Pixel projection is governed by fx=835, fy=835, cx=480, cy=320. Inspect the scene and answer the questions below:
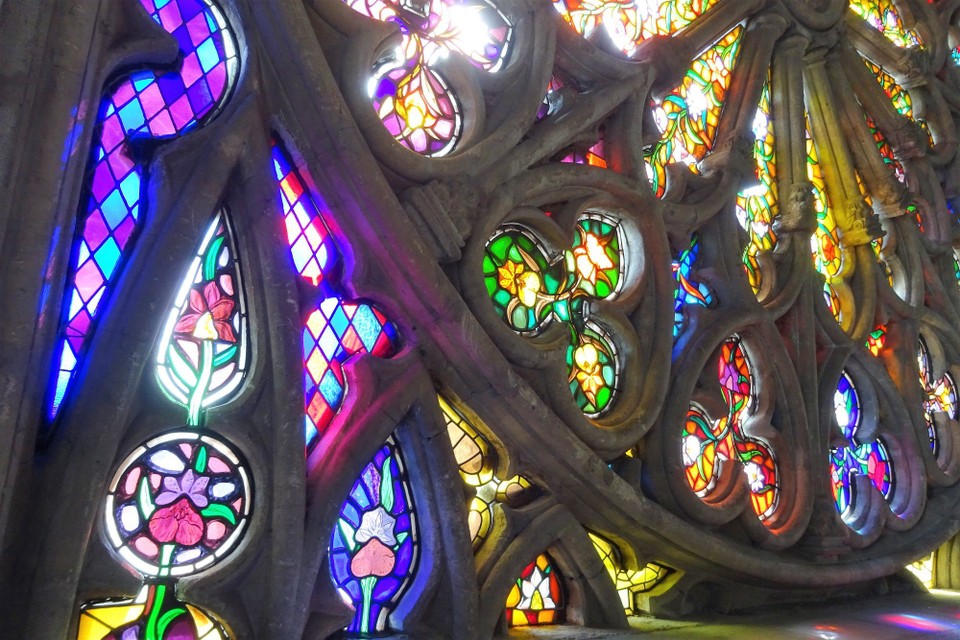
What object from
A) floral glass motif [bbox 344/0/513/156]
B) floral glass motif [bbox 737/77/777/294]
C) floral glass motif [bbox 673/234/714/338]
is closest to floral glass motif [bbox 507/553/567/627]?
floral glass motif [bbox 673/234/714/338]

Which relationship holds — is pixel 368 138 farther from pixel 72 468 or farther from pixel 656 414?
pixel 656 414

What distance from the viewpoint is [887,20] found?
7.27 meters

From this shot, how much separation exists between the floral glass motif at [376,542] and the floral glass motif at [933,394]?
4.39 metres

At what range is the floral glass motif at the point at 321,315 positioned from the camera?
299 centimetres

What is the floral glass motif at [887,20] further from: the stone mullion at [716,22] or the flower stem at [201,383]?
the flower stem at [201,383]

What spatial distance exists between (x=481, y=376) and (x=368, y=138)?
1.00 metres

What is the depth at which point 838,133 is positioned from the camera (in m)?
6.08

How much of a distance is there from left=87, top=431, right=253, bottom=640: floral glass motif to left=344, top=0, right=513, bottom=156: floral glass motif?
5.08ft

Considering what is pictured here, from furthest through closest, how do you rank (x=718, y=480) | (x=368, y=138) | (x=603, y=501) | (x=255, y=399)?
(x=718, y=480) < (x=603, y=501) < (x=368, y=138) < (x=255, y=399)

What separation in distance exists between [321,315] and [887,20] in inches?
253

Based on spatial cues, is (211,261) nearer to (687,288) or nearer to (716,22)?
(687,288)

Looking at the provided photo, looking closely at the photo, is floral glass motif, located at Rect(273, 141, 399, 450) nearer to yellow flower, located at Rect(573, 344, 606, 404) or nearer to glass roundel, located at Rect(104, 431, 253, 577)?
glass roundel, located at Rect(104, 431, 253, 577)

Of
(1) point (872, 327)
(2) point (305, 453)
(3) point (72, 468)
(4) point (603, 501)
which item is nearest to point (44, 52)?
(3) point (72, 468)

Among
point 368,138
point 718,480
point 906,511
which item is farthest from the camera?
point 906,511
